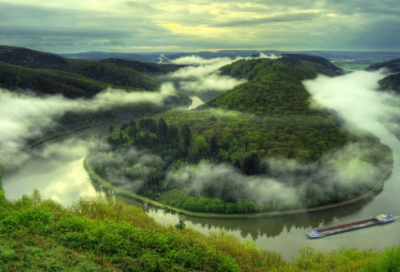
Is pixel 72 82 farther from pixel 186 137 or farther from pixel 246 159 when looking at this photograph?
pixel 246 159

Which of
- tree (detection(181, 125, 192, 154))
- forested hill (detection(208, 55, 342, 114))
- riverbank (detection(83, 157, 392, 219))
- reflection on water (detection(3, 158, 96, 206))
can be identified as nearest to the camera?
riverbank (detection(83, 157, 392, 219))

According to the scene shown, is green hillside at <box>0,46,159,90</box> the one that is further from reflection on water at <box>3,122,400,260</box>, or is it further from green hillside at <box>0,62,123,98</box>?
reflection on water at <box>3,122,400,260</box>

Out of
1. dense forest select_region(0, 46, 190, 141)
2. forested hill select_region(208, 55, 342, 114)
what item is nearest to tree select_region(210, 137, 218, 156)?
forested hill select_region(208, 55, 342, 114)

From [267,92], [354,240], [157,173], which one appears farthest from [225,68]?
[354,240]

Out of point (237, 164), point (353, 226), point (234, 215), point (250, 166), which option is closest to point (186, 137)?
point (237, 164)

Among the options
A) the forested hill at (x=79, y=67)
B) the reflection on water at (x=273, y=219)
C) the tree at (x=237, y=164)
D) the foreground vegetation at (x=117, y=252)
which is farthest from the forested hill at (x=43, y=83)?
the foreground vegetation at (x=117, y=252)

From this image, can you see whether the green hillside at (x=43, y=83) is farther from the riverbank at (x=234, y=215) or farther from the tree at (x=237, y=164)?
the tree at (x=237, y=164)

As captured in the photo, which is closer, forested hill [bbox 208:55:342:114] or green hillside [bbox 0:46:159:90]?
forested hill [bbox 208:55:342:114]
